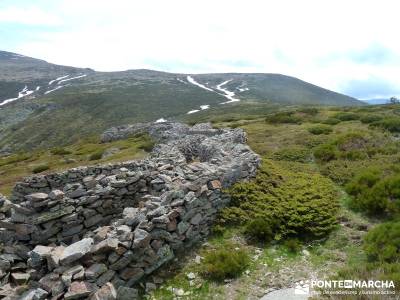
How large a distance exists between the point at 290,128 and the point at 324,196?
19.2m

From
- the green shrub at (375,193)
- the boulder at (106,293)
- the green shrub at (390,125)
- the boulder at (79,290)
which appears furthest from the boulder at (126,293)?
the green shrub at (390,125)

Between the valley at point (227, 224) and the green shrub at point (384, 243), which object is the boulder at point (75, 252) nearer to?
the valley at point (227, 224)

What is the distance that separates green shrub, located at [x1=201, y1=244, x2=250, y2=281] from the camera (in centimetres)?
1149

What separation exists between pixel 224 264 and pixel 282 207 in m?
4.33

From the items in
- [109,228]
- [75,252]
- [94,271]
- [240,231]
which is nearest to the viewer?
[94,271]

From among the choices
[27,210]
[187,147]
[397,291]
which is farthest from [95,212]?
[187,147]

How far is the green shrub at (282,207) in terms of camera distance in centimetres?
1402

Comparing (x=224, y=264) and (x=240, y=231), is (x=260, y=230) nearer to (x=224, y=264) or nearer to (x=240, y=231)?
(x=240, y=231)

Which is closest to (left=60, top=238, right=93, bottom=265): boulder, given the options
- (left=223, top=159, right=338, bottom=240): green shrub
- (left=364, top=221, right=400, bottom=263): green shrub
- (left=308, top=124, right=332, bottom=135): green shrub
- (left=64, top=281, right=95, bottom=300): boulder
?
(left=64, top=281, right=95, bottom=300): boulder

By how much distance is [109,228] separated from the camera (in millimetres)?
11516

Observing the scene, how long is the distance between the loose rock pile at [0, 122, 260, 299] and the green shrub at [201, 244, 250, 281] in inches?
43.4

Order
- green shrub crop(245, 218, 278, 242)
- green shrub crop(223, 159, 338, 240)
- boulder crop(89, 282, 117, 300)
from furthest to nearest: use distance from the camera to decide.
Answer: green shrub crop(223, 159, 338, 240) < green shrub crop(245, 218, 278, 242) < boulder crop(89, 282, 117, 300)

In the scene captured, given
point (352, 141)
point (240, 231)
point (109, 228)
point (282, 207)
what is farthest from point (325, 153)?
point (109, 228)

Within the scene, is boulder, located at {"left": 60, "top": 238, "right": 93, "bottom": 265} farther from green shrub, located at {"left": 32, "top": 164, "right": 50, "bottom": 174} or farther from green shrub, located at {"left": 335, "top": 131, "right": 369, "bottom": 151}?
green shrub, located at {"left": 32, "top": 164, "right": 50, "bottom": 174}
